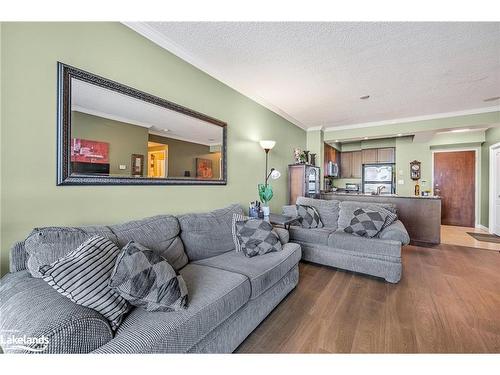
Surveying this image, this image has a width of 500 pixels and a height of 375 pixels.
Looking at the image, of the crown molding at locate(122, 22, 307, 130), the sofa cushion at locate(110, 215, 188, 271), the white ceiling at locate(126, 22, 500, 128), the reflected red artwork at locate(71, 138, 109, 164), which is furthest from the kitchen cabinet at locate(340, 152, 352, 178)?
the reflected red artwork at locate(71, 138, 109, 164)

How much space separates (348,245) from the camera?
289cm

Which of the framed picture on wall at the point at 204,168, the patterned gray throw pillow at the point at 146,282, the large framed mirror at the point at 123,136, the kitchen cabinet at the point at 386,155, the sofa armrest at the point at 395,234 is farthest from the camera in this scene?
the kitchen cabinet at the point at 386,155

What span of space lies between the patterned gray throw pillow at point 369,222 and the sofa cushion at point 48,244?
2848 mm

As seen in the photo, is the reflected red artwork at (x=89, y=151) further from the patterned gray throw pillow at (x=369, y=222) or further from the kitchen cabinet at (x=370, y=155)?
the kitchen cabinet at (x=370, y=155)

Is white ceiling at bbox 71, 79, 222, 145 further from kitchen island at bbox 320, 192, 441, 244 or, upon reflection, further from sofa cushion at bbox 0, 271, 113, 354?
kitchen island at bbox 320, 192, 441, 244

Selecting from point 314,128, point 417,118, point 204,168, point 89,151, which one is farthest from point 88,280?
A: point 417,118

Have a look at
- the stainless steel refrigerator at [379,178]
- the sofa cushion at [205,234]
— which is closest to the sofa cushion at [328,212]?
the sofa cushion at [205,234]

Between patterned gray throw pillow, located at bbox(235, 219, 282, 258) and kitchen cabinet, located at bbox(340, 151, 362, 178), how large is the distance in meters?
5.55

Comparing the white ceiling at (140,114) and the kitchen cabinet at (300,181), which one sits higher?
the white ceiling at (140,114)

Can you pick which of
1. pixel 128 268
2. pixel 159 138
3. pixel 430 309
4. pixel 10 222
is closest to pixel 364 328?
pixel 430 309

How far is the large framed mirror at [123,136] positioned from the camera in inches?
60.9

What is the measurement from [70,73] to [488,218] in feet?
25.2

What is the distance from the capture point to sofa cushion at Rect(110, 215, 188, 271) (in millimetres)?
1620

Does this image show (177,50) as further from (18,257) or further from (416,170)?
(416,170)
